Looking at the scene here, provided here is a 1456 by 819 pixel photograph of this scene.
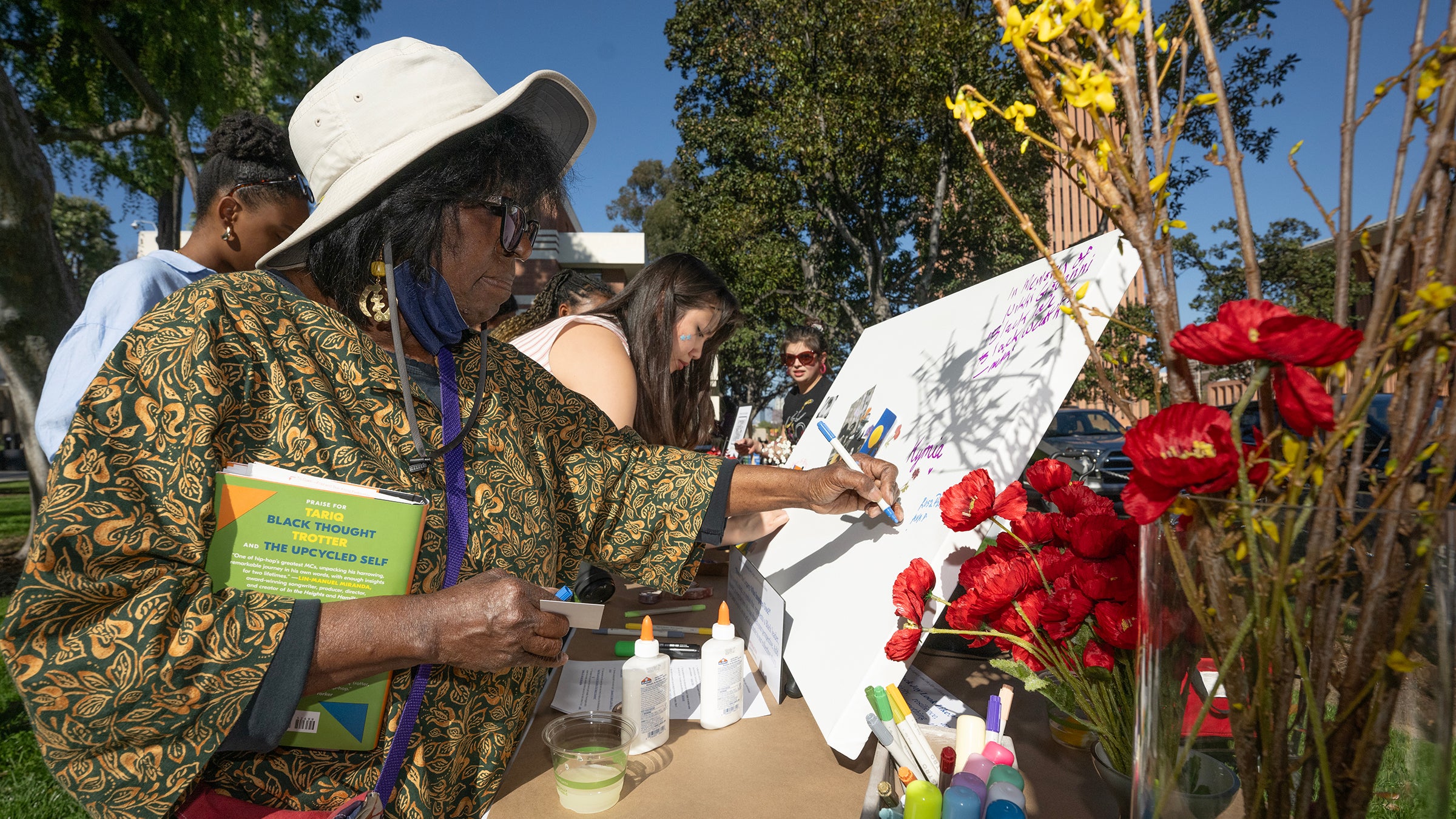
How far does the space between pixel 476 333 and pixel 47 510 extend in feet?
2.42

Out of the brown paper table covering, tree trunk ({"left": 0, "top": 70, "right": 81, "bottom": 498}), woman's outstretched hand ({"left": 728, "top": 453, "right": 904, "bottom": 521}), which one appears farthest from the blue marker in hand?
tree trunk ({"left": 0, "top": 70, "right": 81, "bottom": 498})

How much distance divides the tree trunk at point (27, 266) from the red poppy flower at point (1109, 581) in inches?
227

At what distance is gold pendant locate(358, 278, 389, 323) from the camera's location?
130 cm

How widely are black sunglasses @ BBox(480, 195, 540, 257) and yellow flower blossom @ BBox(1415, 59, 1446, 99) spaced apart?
1250 millimetres

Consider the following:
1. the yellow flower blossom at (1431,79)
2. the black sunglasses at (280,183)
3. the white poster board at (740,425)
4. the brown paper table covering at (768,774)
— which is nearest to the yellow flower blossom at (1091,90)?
the yellow flower blossom at (1431,79)

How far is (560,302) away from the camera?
13.0ft

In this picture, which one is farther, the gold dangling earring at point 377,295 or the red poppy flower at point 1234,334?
the gold dangling earring at point 377,295

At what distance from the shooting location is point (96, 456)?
2.96ft

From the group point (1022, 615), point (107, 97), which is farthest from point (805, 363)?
point (107, 97)

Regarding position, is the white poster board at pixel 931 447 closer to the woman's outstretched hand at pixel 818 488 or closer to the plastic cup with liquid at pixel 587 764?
the woman's outstretched hand at pixel 818 488

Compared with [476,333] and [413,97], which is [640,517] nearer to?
[476,333]

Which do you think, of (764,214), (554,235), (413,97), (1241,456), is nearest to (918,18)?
(764,214)

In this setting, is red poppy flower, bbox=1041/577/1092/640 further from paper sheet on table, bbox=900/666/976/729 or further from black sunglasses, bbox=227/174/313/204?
black sunglasses, bbox=227/174/313/204

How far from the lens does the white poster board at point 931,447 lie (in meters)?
1.15
